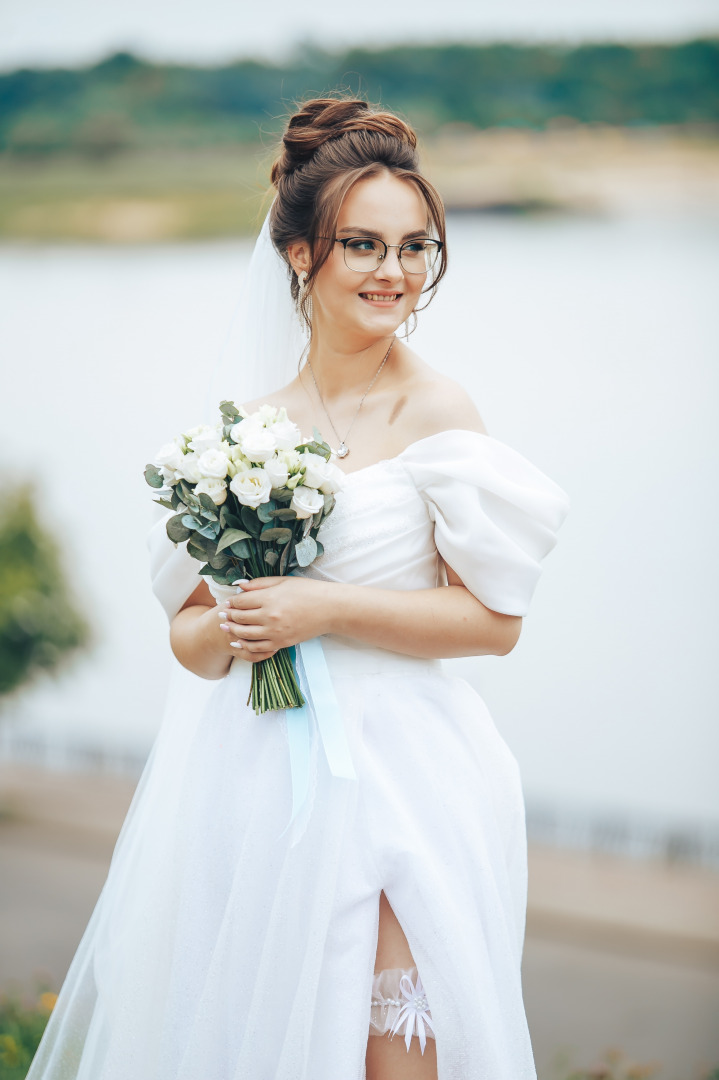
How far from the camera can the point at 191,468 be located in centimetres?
151

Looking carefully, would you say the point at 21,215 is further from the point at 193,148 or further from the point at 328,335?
the point at 328,335

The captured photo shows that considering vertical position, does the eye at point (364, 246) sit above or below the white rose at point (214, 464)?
above

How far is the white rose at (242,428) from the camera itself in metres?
1.50

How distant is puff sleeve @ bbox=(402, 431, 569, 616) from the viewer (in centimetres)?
156

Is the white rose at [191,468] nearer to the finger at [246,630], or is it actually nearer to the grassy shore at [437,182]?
the finger at [246,630]

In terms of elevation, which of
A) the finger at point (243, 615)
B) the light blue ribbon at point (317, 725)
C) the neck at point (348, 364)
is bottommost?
the light blue ribbon at point (317, 725)

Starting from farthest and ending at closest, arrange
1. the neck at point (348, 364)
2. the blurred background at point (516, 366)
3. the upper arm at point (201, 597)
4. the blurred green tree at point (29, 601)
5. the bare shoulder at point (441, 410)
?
the blurred green tree at point (29, 601) < the blurred background at point (516, 366) < the upper arm at point (201, 597) < the neck at point (348, 364) < the bare shoulder at point (441, 410)

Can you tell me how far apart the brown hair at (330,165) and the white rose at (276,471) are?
42 cm

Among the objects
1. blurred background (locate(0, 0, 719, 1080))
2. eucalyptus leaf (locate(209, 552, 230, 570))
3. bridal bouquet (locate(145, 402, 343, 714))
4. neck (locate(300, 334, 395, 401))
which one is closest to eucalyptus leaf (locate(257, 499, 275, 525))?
bridal bouquet (locate(145, 402, 343, 714))

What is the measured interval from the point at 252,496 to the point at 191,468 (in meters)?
0.12

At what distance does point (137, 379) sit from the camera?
4.82 meters

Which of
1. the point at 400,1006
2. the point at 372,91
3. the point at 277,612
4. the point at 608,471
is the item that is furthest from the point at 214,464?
the point at 372,91

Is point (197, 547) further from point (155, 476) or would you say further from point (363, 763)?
point (363, 763)

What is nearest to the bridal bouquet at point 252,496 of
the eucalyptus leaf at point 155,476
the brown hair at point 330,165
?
the eucalyptus leaf at point 155,476
